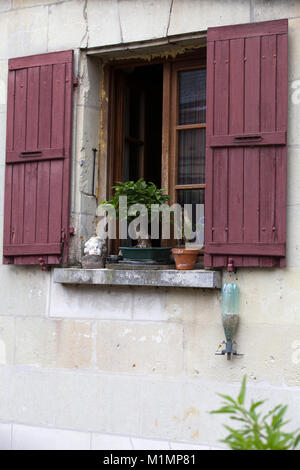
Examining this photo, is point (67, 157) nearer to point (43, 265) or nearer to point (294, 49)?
point (43, 265)

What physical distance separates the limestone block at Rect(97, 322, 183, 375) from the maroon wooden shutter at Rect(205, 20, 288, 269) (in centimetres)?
60

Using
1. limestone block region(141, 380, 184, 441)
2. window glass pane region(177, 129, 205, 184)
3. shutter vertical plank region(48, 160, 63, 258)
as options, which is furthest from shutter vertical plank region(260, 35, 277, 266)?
shutter vertical plank region(48, 160, 63, 258)

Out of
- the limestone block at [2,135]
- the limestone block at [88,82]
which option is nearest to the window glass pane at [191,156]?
the limestone block at [88,82]

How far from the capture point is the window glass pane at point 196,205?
16.7ft

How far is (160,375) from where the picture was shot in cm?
488

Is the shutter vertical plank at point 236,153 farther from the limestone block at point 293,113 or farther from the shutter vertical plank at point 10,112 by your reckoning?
the shutter vertical plank at point 10,112

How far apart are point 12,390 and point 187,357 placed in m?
1.44

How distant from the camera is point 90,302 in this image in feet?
17.0

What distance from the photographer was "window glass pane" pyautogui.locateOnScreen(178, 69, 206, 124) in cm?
528

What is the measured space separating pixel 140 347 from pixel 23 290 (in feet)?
3.45

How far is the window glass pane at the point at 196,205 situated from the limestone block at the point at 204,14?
3.61 ft

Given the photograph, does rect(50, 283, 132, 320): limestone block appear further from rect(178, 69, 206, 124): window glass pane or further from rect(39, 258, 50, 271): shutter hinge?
rect(178, 69, 206, 124): window glass pane
